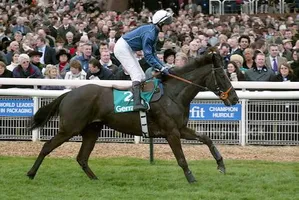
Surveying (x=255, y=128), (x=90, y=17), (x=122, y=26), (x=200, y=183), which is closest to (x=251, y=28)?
(x=122, y=26)

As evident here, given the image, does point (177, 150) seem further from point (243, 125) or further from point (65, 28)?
point (65, 28)

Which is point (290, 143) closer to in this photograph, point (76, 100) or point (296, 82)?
point (296, 82)

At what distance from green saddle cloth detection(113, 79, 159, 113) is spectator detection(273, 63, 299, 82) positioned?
4.36m

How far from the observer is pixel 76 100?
40.8 ft

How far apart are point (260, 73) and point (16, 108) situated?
4.02 meters

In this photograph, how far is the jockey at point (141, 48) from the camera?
1211cm

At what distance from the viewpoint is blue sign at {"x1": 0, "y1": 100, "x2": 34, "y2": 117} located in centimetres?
1581

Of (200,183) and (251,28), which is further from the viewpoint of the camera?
(251,28)

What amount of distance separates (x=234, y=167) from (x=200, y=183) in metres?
1.69

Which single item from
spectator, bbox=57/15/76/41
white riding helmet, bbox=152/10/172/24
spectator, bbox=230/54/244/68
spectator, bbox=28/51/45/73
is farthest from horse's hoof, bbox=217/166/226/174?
spectator, bbox=57/15/76/41

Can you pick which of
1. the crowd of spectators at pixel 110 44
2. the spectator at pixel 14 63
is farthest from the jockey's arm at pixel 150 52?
the spectator at pixel 14 63

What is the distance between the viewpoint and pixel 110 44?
68.2ft

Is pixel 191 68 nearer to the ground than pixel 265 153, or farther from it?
farther from it

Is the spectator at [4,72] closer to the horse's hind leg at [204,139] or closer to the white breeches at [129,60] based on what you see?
the white breeches at [129,60]
